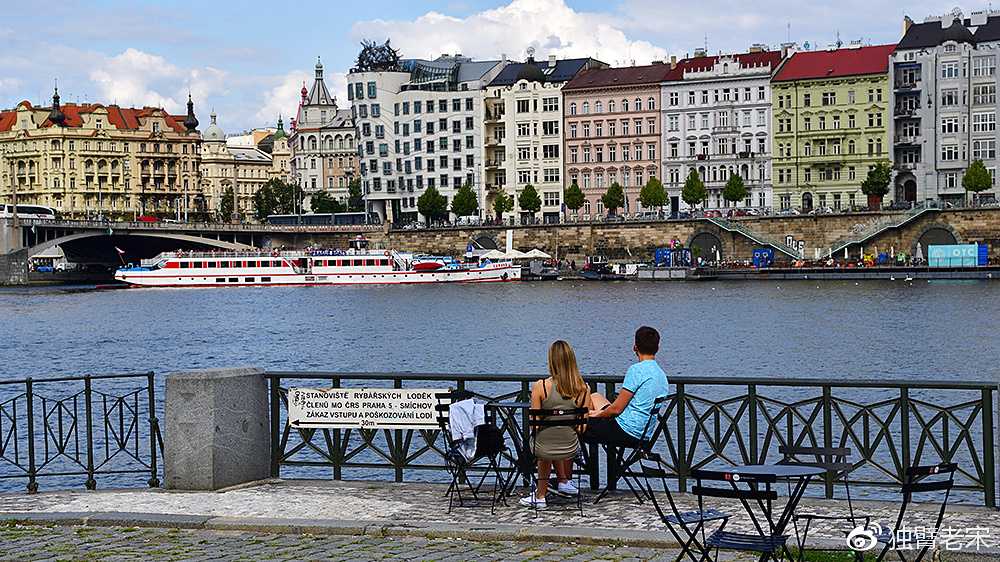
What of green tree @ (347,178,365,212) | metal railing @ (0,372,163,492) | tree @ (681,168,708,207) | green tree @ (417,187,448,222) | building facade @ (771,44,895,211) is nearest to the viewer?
metal railing @ (0,372,163,492)

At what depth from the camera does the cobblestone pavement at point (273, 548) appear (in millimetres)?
9586

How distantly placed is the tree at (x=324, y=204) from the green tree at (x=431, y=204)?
25.5 meters

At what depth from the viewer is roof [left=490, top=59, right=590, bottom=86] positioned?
125 m

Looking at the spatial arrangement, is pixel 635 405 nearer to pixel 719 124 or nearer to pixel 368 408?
pixel 368 408

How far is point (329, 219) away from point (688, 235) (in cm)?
3964

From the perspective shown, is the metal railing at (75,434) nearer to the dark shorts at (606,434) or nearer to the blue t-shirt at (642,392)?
the dark shorts at (606,434)

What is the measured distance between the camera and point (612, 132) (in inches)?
4710

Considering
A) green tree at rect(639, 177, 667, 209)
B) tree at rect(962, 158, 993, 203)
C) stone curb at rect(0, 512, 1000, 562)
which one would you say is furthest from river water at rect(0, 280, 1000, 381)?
stone curb at rect(0, 512, 1000, 562)

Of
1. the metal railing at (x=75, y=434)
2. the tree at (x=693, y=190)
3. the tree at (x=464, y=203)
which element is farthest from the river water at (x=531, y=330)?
the tree at (x=464, y=203)

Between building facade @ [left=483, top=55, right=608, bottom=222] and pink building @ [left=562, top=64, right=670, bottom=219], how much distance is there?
133cm

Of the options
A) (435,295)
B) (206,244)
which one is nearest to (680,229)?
(435,295)

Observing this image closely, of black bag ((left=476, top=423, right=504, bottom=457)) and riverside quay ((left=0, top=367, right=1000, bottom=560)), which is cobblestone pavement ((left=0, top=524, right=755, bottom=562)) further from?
black bag ((left=476, top=423, right=504, bottom=457))

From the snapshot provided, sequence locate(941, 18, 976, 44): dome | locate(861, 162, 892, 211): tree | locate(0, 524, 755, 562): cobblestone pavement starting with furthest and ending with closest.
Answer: locate(941, 18, 976, 44): dome → locate(861, 162, 892, 211): tree → locate(0, 524, 755, 562): cobblestone pavement

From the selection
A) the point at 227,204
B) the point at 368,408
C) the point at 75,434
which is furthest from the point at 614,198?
the point at 368,408
